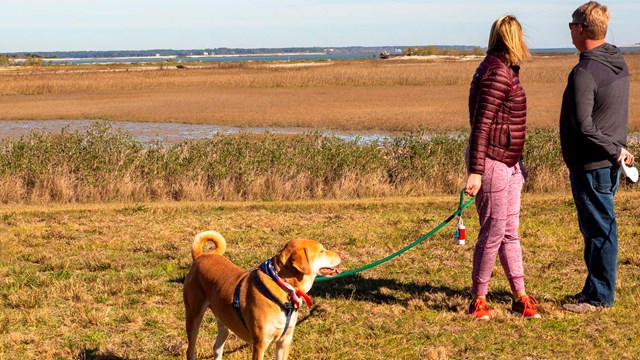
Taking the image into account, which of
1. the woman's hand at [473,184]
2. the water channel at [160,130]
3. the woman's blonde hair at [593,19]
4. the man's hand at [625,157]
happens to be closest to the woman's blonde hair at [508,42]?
the woman's blonde hair at [593,19]

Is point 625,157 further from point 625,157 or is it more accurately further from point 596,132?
point 596,132

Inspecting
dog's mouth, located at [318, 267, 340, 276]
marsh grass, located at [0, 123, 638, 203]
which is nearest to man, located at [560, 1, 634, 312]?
dog's mouth, located at [318, 267, 340, 276]

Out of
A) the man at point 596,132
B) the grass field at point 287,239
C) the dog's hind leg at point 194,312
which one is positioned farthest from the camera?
the man at point 596,132

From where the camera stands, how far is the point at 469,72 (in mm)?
53812

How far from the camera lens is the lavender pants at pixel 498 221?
6223 millimetres

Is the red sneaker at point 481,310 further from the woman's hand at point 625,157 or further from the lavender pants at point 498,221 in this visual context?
the woman's hand at point 625,157

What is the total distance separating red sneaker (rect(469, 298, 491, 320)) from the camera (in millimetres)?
6559

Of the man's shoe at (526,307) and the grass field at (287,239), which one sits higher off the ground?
the man's shoe at (526,307)

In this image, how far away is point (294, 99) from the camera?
40.1 metres

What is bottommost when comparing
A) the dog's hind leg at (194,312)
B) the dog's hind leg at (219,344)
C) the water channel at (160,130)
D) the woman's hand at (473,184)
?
the water channel at (160,130)

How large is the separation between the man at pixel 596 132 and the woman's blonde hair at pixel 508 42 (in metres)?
0.63

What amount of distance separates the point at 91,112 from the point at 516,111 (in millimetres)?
31197

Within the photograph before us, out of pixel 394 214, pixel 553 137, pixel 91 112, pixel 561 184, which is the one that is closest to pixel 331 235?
pixel 394 214

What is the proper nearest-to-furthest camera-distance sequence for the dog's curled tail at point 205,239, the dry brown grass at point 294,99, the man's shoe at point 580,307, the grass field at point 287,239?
the dog's curled tail at point 205,239 → the grass field at point 287,239 → the man's shoe at point 580,307 → the dry brown grass at point 294,99
